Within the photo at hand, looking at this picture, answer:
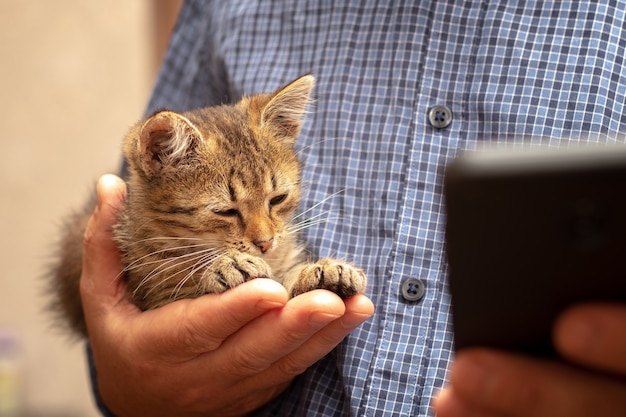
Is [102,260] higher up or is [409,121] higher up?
[409,121]

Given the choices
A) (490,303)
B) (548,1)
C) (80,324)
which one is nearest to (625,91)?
(548,1)

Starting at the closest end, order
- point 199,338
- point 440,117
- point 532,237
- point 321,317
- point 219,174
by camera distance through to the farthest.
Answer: point 532,237, point 321,317, point 199,338, point 440,117, point 219,174

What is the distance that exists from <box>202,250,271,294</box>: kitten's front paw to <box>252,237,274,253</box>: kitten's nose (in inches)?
2.3

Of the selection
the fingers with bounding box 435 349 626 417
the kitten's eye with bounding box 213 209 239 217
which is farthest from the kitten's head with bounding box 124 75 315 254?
the fingers with bounding box 435 349 626 417

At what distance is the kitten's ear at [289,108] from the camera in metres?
1.32

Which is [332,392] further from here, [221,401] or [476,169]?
[476,169]

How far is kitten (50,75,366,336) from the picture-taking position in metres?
1.29

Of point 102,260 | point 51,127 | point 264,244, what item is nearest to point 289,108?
point 264,244

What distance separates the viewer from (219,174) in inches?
52.4

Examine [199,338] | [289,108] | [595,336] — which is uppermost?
[289,108]

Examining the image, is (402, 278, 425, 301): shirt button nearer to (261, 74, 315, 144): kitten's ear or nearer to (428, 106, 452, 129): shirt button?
(428, 106, 452, 129): shirt button

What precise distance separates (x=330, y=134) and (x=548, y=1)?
49 cm

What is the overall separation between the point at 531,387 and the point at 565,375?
3 cm

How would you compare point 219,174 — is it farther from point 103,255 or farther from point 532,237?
point 532,237
